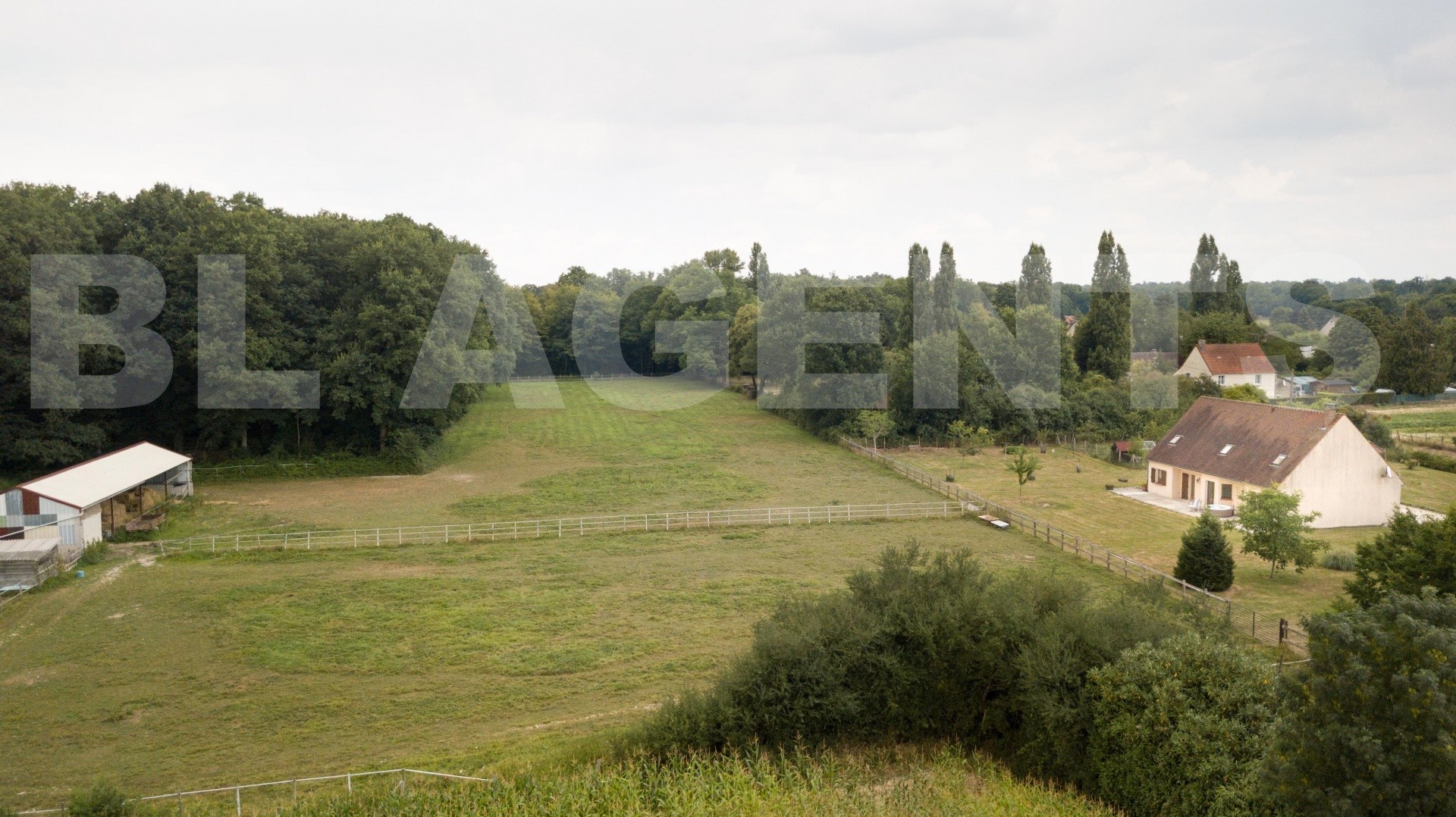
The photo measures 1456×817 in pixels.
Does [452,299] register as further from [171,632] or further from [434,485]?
[171,632]

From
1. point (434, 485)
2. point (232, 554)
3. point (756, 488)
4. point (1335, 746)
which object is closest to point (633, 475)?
point (756, 488)

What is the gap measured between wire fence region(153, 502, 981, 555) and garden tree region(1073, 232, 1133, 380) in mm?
29889

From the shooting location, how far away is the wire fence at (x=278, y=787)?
10.8 m

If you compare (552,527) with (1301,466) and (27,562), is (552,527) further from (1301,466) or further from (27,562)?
(1301,466)

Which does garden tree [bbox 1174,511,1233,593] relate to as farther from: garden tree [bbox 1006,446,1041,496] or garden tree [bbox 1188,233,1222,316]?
garden tree [bbox 1188,233,1222,316]

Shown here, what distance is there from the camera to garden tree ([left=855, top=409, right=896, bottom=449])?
40.6 m

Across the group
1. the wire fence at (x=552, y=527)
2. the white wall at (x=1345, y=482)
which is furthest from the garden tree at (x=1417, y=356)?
the wire fence at (x=552, y=527)

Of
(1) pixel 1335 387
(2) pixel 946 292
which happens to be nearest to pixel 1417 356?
(1) pixel 1335 387

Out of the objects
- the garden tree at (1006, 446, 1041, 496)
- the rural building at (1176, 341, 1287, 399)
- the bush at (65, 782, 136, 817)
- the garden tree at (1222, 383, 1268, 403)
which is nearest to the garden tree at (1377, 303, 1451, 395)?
the rural building at (1176, 341, 1287, 399)

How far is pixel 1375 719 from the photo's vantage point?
8328 millimetres

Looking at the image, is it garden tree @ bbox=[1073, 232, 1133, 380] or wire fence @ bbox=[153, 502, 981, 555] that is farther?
garden tree @ bbox=[1073, 232, 1133, 380]

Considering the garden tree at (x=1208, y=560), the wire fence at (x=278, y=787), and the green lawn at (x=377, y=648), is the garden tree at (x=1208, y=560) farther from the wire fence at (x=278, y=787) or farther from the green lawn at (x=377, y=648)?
the wire fence at (x=278, y=787)

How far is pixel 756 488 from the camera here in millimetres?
32250

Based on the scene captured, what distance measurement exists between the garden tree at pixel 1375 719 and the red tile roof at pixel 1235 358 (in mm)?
51902
